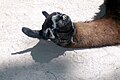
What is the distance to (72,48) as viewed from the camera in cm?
202

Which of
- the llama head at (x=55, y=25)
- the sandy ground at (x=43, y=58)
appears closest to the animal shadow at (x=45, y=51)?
the sandy ground at (x=43, y=58)

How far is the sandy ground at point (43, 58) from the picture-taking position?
1851 millimetres

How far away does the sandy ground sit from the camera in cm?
185

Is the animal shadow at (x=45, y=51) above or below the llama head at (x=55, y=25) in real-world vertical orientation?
below

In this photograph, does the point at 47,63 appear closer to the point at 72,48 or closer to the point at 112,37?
the point at 72,48

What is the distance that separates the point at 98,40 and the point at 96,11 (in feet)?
1.32

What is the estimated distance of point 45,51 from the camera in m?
2.00

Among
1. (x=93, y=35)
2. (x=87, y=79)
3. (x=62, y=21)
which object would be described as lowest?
(x=87, y=79)

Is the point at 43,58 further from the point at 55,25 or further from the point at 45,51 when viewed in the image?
the point at 55,25

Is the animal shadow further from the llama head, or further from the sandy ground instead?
the llama head

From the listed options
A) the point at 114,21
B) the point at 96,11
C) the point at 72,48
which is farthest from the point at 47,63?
the point at 96,11

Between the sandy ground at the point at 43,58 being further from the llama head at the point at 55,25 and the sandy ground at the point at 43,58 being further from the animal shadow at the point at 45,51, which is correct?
the llama head at the point at 55,25

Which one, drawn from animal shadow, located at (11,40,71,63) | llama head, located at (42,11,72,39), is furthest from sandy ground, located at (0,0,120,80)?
llama head, located at (42,11,72,39)

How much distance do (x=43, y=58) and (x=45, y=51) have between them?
0.20 ft
